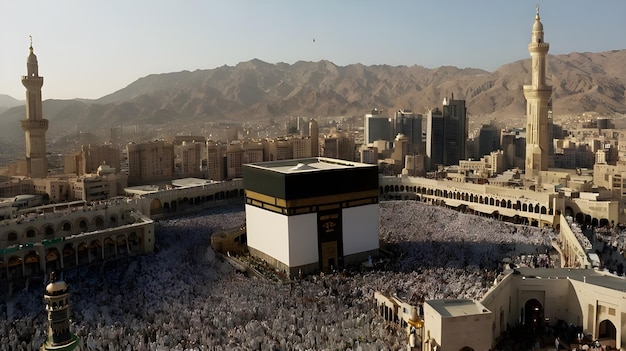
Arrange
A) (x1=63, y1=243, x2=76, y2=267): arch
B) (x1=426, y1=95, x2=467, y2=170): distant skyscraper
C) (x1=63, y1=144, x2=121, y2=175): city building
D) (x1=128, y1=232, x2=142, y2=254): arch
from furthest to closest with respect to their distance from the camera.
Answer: (x1=426, y1=95, x2=467, y2=170): distant skyscraper
(x1=63, y1=144, x2=121, y2=175): city building
(x1=128, y1=232, x2=142, y2=254): arch
(x1=63, y1=243, x2=76, y2=267): arch

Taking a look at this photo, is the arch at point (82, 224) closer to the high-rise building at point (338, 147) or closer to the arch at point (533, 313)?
the arch at point (533, 313)

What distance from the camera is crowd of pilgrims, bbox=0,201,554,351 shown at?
1100cm

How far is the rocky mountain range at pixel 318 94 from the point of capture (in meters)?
103

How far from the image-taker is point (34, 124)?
29.0 m

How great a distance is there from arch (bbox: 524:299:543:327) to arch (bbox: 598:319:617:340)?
1.18m

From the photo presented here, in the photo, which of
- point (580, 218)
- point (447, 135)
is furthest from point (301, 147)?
point (580, 218)

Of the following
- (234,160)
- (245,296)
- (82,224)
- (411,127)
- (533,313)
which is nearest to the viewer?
(533,313)

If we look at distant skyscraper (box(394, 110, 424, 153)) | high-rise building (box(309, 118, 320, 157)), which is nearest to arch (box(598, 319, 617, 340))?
high-rise building (box(309, 118, 320, 157))

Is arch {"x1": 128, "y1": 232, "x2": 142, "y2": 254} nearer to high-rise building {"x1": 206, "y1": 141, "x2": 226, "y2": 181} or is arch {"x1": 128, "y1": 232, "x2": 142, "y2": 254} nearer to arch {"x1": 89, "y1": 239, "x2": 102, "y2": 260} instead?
arch {"x1": 89, "y1": 239, "x2": 102, "y2": 260}

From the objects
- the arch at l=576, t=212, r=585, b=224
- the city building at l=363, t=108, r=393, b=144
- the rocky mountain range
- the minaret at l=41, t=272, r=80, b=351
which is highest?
the rocky mountain range

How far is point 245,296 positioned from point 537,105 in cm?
2364

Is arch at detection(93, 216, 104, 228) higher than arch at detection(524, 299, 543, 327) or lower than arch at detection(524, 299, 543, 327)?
higher

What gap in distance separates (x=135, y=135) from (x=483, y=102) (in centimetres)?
7330

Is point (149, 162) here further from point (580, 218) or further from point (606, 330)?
point (606, 330)
